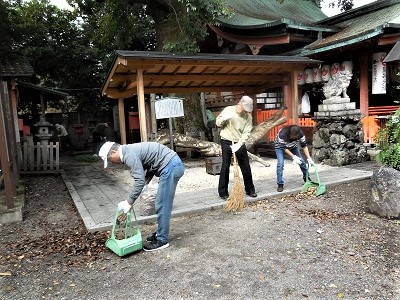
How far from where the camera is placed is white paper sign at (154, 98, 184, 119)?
9445mm

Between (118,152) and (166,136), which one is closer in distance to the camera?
(118,152)

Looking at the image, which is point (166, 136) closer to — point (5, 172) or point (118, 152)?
point (5, 172)

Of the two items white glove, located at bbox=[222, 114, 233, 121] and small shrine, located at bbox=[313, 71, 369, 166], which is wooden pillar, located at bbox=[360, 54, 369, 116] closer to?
small shrine, located at bbox=[313, 71, 369, 166]

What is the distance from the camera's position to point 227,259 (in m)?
3.85

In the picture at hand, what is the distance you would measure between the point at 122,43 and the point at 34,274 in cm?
1240

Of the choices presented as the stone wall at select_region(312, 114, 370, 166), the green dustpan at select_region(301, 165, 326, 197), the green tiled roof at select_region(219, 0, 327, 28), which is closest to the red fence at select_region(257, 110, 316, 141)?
the stone wall at select_region(312, 114, 370, 166)

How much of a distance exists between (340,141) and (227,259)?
6369 mm

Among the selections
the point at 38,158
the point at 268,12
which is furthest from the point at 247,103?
the point at 268,12

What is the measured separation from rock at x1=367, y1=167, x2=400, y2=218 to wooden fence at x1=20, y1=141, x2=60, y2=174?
8.64 meters

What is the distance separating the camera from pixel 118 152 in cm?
377

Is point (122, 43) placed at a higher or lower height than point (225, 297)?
higher

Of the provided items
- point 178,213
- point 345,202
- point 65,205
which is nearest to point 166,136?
point 65,205

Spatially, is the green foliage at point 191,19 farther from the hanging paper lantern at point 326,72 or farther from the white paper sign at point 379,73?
the white paper sign at point 379,73

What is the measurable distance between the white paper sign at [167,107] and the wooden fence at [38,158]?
11.3 feet
